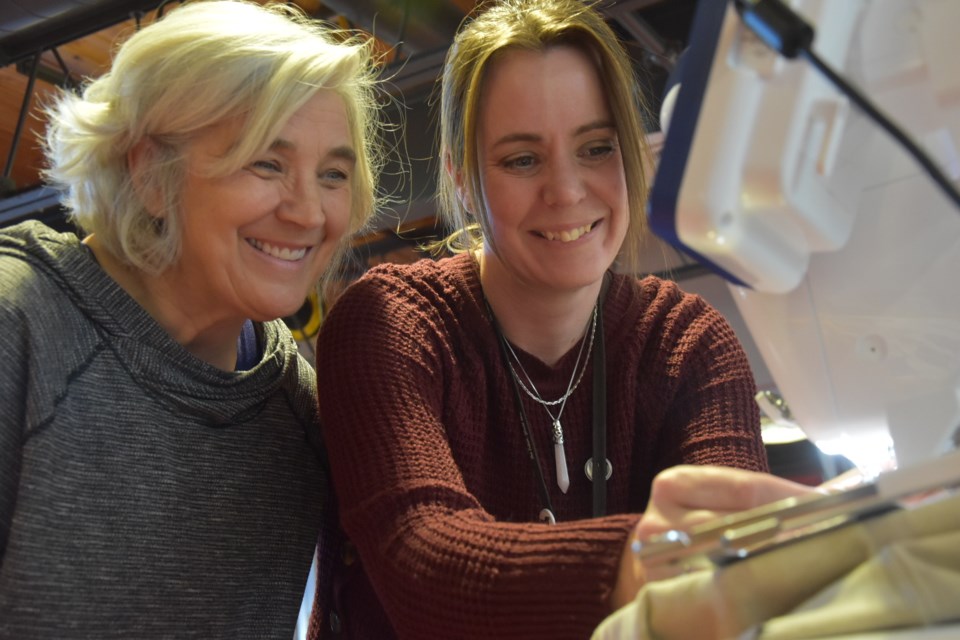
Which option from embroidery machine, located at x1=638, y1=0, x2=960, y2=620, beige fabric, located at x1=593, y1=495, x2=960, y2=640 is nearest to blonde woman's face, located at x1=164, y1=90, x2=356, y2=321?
embroidery machine, located at x1=638, y1=0, x2=960, y2=620

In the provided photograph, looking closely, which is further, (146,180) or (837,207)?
(146,180)

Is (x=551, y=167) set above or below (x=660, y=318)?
above

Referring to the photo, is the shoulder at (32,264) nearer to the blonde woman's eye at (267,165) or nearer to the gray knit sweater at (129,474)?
the gray knit sweater at (129,474)

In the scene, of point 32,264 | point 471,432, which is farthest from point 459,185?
point 32,264

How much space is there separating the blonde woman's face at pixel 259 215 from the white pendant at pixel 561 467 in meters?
0.36

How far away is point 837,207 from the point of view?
2.18 ft

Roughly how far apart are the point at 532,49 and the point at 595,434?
1.45ft

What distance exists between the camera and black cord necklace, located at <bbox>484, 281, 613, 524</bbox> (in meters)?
1.14

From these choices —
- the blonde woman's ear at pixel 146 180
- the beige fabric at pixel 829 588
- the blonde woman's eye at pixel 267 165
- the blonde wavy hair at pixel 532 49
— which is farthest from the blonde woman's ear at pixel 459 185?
the beige fabric at pixel 829 588

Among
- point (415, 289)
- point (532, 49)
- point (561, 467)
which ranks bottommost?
point (561, 467)

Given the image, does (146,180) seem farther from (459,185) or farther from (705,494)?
(705,494)

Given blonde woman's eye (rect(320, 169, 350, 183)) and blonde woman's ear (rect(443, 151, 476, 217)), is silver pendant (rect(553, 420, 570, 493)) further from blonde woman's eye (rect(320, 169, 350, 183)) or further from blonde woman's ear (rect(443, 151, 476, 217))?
blonde woman's eye (rect(320, 169, 350, 183))

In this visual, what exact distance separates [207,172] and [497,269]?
35 centimetres

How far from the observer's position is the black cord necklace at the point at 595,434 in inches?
44.8
